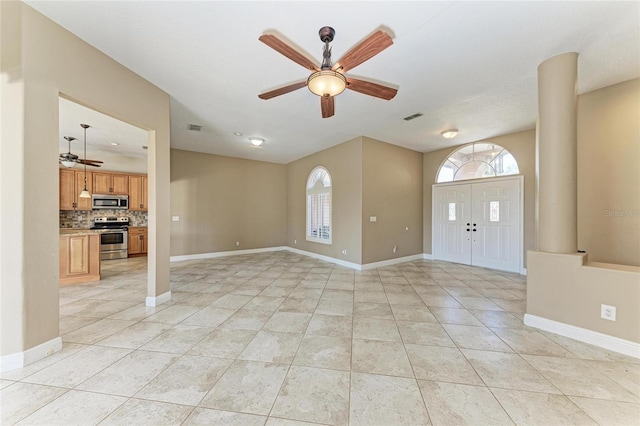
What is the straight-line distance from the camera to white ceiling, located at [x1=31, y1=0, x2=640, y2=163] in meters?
2.09

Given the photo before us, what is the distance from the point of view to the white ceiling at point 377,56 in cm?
209

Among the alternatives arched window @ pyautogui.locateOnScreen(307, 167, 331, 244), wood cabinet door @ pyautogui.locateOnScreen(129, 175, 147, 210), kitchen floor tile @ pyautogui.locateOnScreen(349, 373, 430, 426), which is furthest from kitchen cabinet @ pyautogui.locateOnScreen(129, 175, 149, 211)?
kitchen floor tile @ pyautogui.locateOnScreen(349, 373, 430, 426)

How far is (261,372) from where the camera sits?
198 centimetres

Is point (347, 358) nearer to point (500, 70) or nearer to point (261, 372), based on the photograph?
point (261, 372)

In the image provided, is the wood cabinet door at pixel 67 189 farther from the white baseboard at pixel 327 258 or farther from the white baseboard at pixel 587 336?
the white baseboard at pixel 587 336

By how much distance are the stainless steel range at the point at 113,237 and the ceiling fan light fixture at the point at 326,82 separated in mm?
6693

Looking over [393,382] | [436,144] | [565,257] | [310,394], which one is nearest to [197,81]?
[310,394]

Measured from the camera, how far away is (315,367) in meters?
2.05

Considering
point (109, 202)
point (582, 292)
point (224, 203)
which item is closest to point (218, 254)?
point (224, 203)

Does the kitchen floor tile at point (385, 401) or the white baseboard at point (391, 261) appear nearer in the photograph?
the kitchen floor tile at point (385, 401)

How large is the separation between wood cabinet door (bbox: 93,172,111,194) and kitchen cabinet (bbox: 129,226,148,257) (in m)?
1.30

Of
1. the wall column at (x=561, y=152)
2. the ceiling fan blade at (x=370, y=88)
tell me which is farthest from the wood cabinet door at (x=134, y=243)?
the wall column at (x=561, y=152)

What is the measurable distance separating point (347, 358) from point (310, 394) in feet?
1.76

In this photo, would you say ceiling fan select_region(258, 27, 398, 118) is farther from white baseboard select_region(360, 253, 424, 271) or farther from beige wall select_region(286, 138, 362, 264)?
white baseboard select_region(360, 253, 424, 271)
